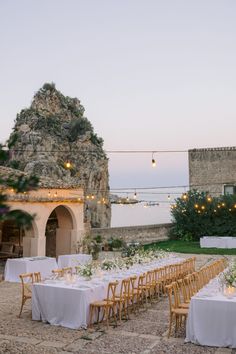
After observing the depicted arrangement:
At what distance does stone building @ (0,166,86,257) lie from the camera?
14.9 m

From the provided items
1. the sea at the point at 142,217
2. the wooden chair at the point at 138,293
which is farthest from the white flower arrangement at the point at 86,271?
the sea at the point at 142,217

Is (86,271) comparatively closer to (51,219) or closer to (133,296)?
(133,296)

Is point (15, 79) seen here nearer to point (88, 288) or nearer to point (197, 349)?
point (88, 288)

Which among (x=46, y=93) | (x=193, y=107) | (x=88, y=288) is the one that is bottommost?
(x=88, y=288)

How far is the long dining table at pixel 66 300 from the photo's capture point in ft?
25.6

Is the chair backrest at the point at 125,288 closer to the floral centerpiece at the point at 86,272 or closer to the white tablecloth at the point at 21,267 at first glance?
the floral centerpiece at the point at 86,272

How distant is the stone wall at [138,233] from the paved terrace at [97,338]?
47.5 feet

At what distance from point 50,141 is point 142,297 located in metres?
30.1

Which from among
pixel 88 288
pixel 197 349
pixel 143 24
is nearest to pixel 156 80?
pixel 143 24

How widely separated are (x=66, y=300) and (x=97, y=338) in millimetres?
1132

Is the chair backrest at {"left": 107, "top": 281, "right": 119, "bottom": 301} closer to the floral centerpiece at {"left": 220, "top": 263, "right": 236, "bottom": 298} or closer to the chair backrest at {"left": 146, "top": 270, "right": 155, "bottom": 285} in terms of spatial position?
the chair backrest at {"left": 146, "top": 270, "right": 155, "bottom": 285}

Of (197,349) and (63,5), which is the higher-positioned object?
(63,5)

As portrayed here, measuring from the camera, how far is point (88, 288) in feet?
26.2

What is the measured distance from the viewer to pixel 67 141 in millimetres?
41250
